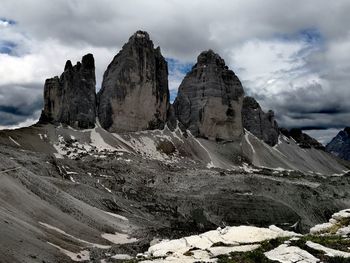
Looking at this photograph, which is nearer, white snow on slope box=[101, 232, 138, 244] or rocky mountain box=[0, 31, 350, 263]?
rocky mountain box=[0, 31, 350, 263]

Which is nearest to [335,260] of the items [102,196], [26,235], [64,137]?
[26,235]

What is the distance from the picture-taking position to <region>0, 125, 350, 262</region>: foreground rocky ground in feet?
94.5

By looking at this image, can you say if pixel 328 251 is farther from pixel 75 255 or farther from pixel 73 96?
pixel 73 96


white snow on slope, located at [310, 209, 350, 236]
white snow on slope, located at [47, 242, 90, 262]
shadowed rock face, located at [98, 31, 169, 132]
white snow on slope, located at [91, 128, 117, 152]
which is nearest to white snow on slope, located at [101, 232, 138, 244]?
white snow on slope, located at [47, 242, 90, 262]

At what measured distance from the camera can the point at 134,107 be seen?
570 feet

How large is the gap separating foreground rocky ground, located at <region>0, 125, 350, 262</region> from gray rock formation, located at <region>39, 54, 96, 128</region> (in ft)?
19.1

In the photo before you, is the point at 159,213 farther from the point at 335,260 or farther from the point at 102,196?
the point at 335,260

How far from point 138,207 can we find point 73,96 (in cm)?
8699

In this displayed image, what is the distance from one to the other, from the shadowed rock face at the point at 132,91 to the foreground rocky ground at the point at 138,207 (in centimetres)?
744

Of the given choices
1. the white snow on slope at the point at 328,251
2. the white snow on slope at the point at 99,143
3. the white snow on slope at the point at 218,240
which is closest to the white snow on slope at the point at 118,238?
the white snow on slope at the point at 218,240

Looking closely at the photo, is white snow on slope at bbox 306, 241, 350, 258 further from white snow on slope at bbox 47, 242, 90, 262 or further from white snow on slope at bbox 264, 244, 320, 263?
white snow on slope at bbox 47, 242, 90, 262

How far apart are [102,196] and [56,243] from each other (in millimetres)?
33128

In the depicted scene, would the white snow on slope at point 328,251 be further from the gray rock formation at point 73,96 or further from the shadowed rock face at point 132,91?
the shadowed rock face at point 132,91

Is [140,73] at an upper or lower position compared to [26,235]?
upper
